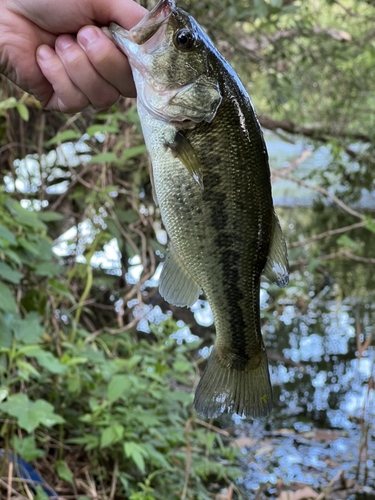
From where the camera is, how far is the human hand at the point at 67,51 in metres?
1.40

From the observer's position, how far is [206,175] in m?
1.27

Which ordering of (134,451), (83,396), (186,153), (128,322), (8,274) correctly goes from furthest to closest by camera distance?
(128,322), (83,396), (134,451), (8,274), (186,153)

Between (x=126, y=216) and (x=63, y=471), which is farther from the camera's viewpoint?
(x=126, y=216)

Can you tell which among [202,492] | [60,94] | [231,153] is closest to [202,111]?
[231,153]

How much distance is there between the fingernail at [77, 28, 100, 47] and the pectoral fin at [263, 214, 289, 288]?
55 cm

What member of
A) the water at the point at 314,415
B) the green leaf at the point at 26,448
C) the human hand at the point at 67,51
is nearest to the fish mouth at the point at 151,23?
the human hand at the point at 67,51

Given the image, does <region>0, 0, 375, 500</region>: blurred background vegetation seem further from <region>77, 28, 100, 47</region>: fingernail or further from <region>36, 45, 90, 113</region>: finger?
<region>77, 28, 100, 47</region>: fingernail

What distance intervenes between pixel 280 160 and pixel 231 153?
30.9 feet

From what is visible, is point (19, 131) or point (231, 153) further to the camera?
point (19, 131)

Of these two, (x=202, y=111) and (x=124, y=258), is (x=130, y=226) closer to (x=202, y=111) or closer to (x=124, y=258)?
(x=124, y=258)

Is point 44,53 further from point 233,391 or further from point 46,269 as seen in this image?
point 46,269

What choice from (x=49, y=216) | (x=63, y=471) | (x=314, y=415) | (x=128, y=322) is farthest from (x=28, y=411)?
(x=314, y=415)

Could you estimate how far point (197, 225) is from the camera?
4.25ft

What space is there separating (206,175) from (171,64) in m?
0.24
